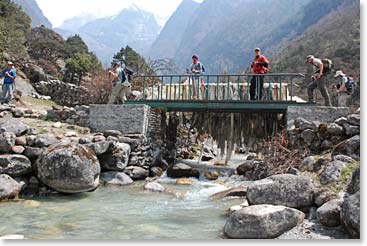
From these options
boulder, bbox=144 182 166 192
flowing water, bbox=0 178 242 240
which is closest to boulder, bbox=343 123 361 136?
flowing water, bbox=0 178 242 240

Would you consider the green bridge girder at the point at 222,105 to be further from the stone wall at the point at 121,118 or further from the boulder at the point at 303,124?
the boulder at the point at 303,124

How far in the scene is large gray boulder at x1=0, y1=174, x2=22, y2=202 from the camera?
7.75 metres

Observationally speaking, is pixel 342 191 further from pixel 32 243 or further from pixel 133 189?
pixel 133 189

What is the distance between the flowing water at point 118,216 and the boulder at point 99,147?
0.93m

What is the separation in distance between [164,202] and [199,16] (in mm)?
123715

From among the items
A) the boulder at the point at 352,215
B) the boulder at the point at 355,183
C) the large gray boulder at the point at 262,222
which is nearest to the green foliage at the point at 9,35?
the large gray boulder at the point at 262,222

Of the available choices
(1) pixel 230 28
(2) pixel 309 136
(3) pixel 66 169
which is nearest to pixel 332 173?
(2) pixel 309 136

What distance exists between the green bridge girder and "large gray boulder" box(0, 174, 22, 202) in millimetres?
5101

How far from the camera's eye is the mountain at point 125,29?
120 metres

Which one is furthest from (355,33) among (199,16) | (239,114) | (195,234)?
(199,16)

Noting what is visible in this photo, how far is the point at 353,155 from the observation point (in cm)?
708

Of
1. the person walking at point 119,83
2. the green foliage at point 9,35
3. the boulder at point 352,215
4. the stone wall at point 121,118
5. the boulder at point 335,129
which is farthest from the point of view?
the green foliage at point 9,35

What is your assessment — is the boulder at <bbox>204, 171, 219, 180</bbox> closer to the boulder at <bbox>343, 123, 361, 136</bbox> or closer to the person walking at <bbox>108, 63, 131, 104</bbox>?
the person walking at <bbox>108, 63, 131, 104</bbox>

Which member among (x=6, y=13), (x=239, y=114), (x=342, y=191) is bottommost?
(x=342, y=191)
